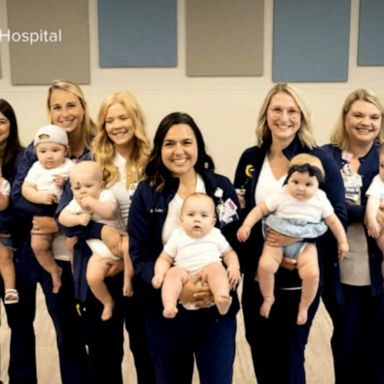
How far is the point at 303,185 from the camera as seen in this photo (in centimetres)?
207

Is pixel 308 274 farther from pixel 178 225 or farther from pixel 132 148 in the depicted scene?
pixel 132 148

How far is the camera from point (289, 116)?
221 centimetres

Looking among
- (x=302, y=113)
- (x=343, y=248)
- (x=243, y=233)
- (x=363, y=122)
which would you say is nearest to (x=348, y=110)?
(x=363, y=122)

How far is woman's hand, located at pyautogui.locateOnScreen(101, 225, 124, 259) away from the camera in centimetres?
220

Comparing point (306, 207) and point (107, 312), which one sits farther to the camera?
point (107, 312)

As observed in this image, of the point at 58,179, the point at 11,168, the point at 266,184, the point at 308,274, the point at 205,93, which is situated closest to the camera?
the point at 308,274

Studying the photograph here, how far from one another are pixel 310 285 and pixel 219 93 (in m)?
2.86

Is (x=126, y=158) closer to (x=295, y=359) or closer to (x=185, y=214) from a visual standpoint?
(x=185, y=214)

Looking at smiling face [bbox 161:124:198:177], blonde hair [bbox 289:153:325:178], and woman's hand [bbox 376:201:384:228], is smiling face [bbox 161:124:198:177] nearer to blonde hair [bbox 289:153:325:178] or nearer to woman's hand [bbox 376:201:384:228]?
blonde hair [bbox 289:153:325:178]

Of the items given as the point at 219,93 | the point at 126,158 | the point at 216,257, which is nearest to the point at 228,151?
the point at 219,93

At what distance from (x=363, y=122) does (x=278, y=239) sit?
2.17 ft

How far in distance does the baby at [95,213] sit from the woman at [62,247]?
0.76ft

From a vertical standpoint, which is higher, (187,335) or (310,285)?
(310,285)

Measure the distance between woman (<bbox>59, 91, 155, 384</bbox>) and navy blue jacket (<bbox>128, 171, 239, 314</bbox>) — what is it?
0.20 m
